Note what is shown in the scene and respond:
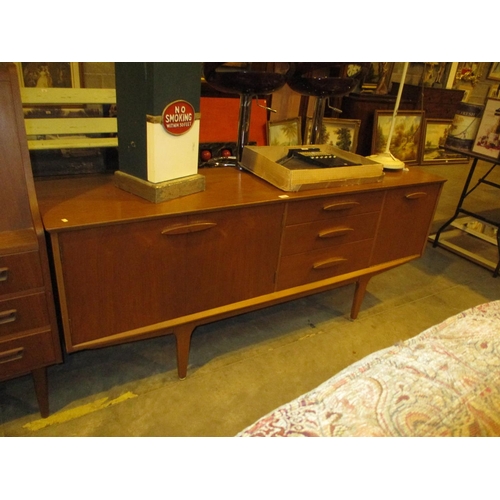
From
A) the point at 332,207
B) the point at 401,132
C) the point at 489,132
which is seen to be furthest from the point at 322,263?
the point at 401,132

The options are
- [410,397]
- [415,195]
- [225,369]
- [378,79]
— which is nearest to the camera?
[410,397]

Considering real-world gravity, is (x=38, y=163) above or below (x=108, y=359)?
above

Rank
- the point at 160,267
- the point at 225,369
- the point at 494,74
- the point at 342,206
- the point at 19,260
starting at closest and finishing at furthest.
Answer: the point at 19,260 → the point at 160,267 → the point at 342,206 → the point at 225,369 → the point at 494,74

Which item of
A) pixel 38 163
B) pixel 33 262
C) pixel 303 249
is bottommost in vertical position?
pixel 303 249

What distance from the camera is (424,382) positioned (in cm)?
82

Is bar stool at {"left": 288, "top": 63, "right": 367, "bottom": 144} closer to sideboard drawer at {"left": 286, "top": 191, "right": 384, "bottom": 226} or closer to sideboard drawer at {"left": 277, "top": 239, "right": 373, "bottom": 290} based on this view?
sideboard drawer at {"left": 286, "top": 191, "right": 384, "bottom": 226}

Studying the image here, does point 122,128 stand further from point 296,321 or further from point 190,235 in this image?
point 296,321

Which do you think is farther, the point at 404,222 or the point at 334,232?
the point at 404,222

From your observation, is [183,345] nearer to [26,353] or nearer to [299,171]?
[26,353]

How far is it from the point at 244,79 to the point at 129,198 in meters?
0.65

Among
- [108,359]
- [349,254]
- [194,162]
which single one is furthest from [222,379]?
[194,162]

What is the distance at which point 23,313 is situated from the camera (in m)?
1.12

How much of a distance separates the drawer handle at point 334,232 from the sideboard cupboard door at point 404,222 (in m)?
0.21

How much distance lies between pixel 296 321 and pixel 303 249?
0.58 m
